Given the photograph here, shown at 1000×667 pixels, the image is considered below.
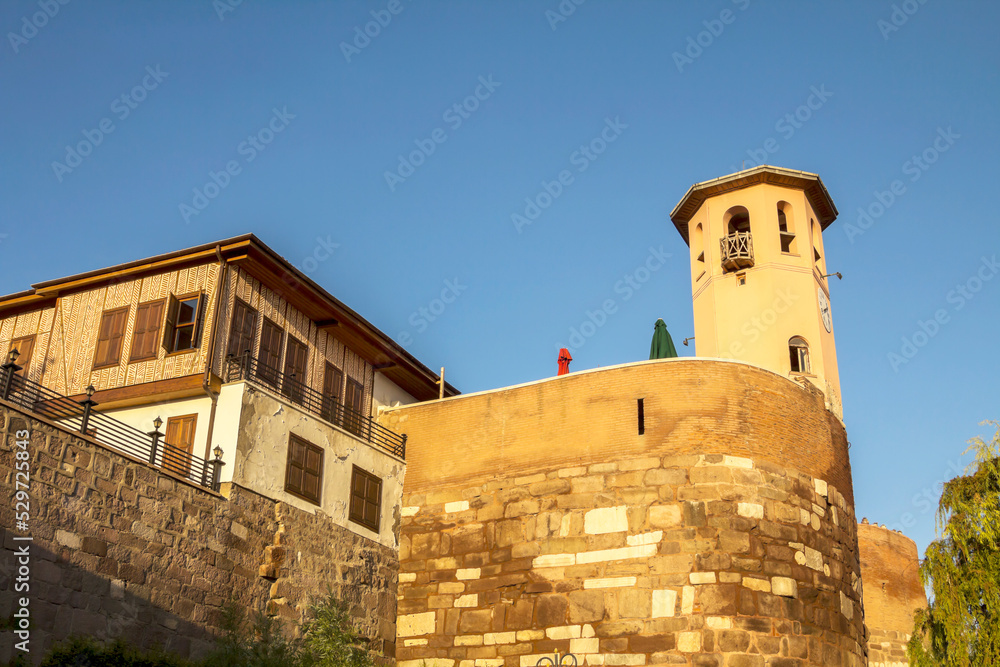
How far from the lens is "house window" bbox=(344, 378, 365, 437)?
21750mm

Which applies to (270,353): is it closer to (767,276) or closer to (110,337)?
(110,337)

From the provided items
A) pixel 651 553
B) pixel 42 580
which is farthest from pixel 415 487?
pixel 42 580

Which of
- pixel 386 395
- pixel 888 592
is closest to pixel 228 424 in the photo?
pixel 386 395

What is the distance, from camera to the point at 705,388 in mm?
19062

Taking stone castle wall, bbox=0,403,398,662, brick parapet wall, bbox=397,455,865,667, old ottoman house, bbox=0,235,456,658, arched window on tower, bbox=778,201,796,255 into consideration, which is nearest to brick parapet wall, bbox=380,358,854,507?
brick parapet wall, bbox=397,455,865,667

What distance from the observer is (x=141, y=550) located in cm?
1497

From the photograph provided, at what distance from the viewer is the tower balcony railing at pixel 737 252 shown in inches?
1008

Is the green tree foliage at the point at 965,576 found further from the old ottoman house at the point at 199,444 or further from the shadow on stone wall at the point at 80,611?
the shadow on stone wall at the point at 80,611

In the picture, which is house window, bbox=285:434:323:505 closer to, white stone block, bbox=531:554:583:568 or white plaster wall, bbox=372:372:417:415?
white plaster wall, bbox=372:372:417:415

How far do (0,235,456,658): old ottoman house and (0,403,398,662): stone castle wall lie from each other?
26mm

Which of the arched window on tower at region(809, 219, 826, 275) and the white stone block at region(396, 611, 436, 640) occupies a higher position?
the arched window on tower at region(809, 219, 826, 275)

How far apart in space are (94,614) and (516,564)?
8.05 metres

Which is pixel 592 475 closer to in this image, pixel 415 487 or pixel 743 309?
pixel 415 487

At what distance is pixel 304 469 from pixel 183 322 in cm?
379
